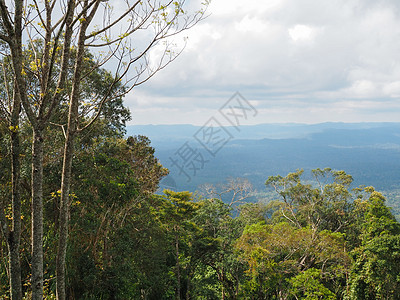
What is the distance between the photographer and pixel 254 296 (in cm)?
1218

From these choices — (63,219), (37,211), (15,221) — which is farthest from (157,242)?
(37,211)

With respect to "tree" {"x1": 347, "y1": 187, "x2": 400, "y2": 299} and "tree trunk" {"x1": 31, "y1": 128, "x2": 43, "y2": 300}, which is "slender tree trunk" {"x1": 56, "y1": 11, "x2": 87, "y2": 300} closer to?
"tree trunk" {"x1": 31, "y1": 128, "x2": 43, "y2": 300}

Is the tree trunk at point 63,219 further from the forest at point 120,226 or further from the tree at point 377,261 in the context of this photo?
the tree at point 377,261

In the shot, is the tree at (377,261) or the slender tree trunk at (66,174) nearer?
the slender tree trunk at (66,174)

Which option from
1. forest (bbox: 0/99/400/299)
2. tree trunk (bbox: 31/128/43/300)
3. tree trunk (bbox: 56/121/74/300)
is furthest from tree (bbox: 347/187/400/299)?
tree trunk (bbox: 31/128/43/300)

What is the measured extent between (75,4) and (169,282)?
1166cm

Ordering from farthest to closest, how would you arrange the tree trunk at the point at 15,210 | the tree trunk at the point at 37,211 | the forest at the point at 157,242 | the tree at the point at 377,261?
the tree at the point at 377,261 → the forest at the point at 157,242 → the tree trunk at the point at 15,210 → the tree trunk at the point at 37,211

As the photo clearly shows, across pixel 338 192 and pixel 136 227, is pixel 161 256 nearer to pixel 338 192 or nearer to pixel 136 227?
pixel 136 227

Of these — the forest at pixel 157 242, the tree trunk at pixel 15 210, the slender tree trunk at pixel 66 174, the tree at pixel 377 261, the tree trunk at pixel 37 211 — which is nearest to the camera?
the tree trunk at pixel 37 211

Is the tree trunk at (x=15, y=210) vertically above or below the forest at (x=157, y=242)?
above

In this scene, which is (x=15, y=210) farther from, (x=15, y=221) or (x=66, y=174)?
(x=66, y=174)

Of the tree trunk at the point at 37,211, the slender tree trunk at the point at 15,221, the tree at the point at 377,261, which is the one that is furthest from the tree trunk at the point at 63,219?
the tree at the point at 377,261

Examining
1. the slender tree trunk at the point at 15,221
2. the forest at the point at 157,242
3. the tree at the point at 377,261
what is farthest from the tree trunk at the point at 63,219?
the tree at the point at 377,261

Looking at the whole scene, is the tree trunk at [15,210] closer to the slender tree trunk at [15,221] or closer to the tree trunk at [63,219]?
the slender tree trunk at [15,221]
